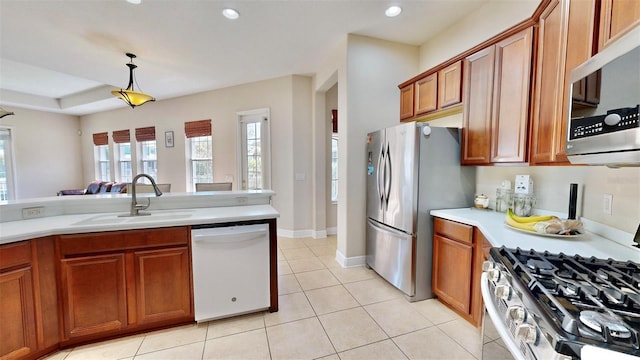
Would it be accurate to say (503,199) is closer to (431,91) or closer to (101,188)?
(431,91)

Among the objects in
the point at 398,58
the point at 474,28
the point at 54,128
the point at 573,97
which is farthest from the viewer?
the point at 54,128

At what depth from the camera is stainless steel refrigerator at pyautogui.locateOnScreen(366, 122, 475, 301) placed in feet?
7.41

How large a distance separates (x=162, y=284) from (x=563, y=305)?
2.25 meters

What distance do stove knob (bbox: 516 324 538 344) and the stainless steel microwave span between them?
68 centimetres

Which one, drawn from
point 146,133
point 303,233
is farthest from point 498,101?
point 146,133

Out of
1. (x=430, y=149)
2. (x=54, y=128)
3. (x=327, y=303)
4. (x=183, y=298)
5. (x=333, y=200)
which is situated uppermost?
(x=54, y=128)

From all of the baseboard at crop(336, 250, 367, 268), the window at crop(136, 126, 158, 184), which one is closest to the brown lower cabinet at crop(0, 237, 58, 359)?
the baseboard at crop(336, 250, 367, 268)

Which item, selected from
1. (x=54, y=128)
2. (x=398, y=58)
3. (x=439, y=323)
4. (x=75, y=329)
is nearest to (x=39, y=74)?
(x=54, y=128)

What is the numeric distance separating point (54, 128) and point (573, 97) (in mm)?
9917

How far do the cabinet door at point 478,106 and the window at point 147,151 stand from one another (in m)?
6.28

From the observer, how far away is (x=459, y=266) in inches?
79.3

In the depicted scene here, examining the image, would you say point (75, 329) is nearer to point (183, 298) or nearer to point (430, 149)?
point (183, 298)

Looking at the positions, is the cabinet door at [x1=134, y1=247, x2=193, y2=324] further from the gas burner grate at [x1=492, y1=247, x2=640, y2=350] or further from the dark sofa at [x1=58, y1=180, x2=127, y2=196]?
the dark sofa at [x1=58, y1=180, x2=127, y2=196]

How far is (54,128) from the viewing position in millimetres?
6574
